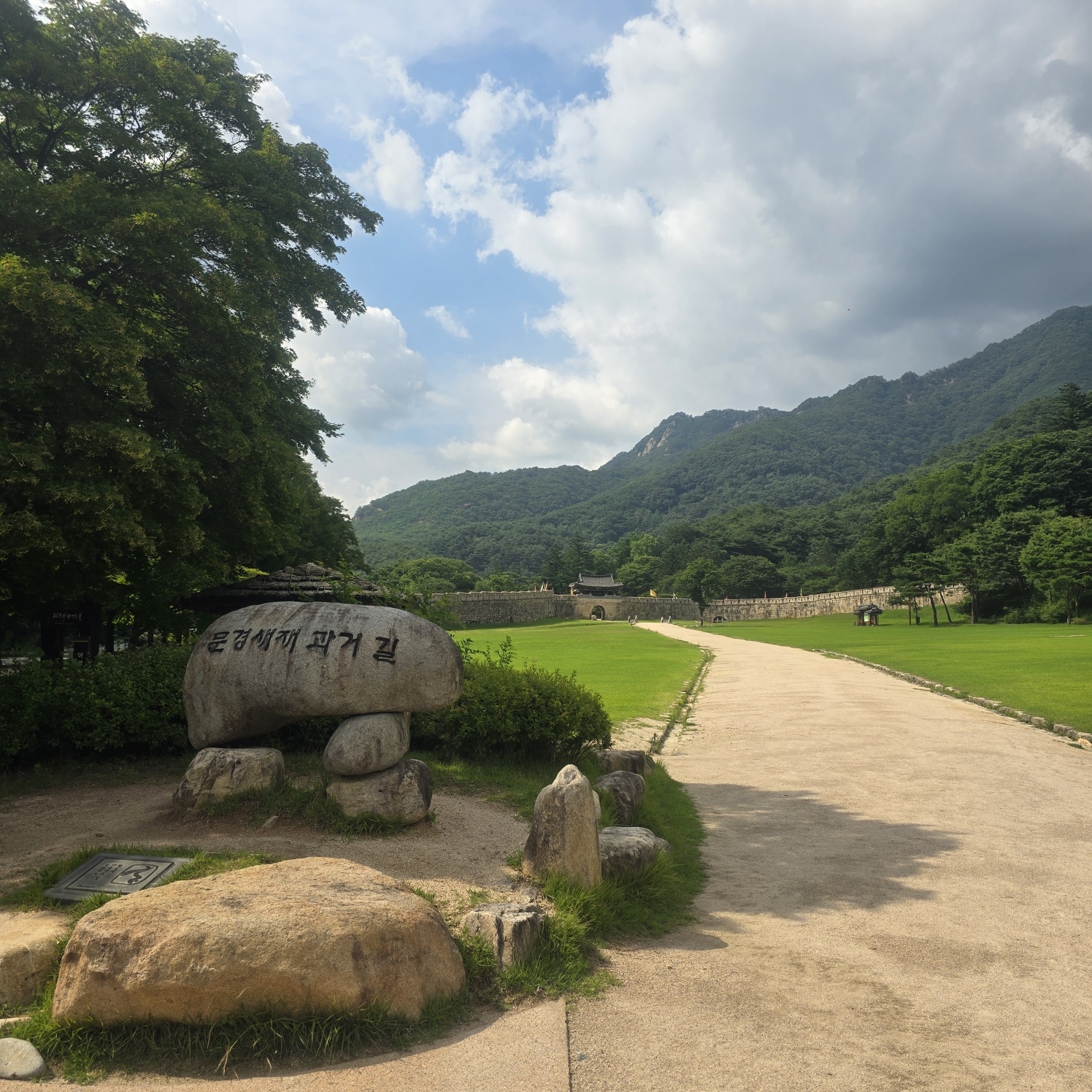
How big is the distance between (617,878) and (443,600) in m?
5.83

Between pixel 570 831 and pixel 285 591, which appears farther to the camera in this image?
pixel 285 591

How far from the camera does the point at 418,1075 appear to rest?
3686mm

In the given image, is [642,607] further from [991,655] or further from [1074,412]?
[991,655]

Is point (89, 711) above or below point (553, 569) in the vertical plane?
below

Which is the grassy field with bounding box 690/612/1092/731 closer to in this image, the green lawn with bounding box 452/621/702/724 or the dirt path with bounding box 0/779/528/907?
the green lawn with bounding box 452/621/702/724

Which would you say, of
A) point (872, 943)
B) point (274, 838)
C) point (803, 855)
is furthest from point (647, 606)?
point (872, 943)

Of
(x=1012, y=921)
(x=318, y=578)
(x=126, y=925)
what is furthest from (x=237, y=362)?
(x=1012, y=921)

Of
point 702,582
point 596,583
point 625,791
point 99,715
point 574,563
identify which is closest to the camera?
point 625,791

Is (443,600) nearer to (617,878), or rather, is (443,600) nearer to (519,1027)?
(617,878)

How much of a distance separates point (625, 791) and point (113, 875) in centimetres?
492

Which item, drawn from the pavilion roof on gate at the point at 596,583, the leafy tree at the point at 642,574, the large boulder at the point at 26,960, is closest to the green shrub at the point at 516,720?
the large boulder at the point at 26,960

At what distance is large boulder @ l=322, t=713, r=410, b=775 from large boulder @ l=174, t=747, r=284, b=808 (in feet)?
2.61

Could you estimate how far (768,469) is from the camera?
14288 cm

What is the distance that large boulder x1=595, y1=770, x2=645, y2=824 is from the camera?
26.1 ft
